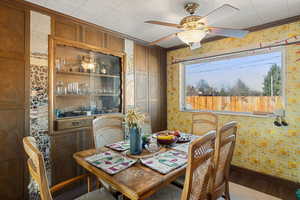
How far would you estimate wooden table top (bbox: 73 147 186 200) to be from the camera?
100 cm

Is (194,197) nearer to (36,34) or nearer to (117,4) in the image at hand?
(117,4)

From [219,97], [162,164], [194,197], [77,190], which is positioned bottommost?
[77,190]

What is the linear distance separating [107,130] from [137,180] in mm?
1063

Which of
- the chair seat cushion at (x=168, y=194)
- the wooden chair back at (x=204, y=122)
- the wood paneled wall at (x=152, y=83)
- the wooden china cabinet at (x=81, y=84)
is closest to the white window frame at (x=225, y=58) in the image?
the wood paneled wall at (x=152, y=83)

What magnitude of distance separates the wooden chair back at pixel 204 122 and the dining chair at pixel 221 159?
849 millimetres

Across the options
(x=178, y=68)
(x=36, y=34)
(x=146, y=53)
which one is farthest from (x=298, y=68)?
(x=36, y=34)

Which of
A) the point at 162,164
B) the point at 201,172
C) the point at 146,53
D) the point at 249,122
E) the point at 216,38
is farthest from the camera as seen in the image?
the point at 146,53

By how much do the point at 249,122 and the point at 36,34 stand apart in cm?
Result: 341

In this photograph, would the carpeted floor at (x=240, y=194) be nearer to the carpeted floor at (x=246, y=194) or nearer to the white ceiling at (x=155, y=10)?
the carpeted floor at (x=246, y=194)

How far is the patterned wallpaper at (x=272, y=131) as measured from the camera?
226cm

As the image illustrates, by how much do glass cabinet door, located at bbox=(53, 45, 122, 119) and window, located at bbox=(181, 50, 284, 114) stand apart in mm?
1621

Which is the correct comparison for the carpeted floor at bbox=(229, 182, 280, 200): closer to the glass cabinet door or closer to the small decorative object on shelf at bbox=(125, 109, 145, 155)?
the small decorative object on shelf at bbox=(125, 109, 145, 155)

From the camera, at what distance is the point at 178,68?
3.65 metres

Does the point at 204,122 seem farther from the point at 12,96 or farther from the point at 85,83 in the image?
the point at 12,96
